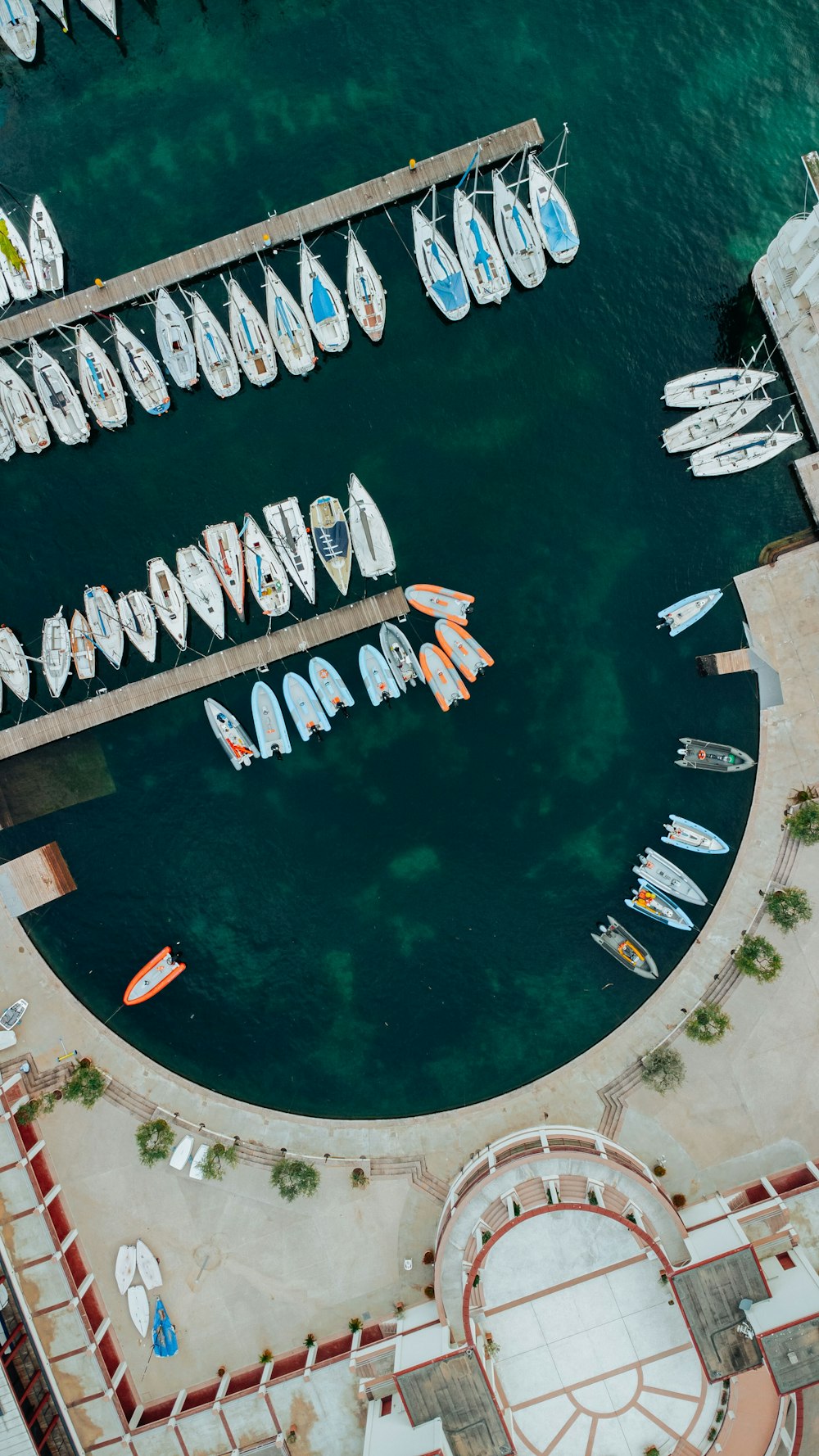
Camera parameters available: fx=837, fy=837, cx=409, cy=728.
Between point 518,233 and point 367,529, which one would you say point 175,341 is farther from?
point 518,233

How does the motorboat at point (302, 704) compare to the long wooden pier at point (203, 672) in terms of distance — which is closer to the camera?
the long wooden pier at point (203, 672)

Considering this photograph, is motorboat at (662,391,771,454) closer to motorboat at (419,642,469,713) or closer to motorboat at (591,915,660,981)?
motorboat at (419,642,469,713)

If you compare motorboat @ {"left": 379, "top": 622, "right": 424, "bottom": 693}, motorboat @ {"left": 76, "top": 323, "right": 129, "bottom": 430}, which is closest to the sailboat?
motorboat @ {"left": 379, "top": 622, "right": 424, "bottom": 693}

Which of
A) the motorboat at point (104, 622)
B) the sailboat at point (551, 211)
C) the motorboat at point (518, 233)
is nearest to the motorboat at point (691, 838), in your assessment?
the motorboat at point (518, 233)

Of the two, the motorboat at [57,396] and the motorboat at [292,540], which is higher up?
the motorboat at [57,396]

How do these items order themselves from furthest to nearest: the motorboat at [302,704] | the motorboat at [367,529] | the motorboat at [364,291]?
the motorboat at [302,704] < the motorboat at [364,291] < the motorboat at [367,529]

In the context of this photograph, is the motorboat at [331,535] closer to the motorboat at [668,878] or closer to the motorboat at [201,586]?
the motorboat at [201,586]
